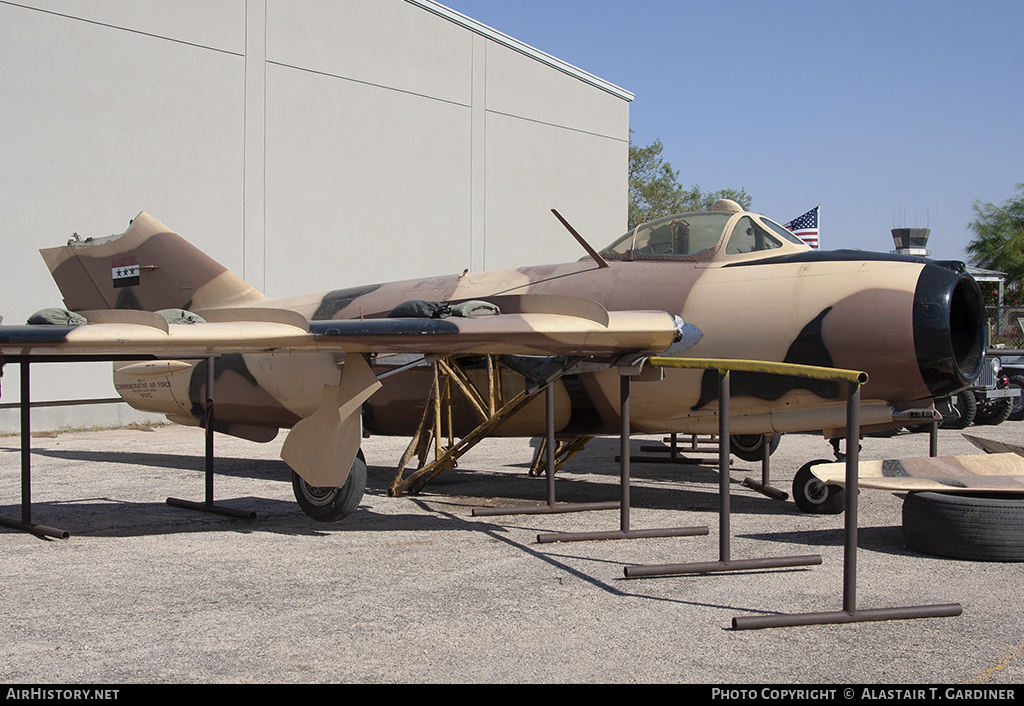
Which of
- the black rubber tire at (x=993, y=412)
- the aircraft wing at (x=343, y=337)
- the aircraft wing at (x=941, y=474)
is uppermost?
the aircraft wing at (x=343, y=337)

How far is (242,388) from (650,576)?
5.76 meters

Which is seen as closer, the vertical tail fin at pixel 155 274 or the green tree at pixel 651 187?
the vertical tail fin at pixel 155 274

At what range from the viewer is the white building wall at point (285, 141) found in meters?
15.4

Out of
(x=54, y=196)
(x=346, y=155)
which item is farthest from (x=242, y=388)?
(x=346, y=155)

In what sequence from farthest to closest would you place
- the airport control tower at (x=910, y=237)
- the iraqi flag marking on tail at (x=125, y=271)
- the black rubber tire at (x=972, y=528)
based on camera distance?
the airport control tower at (x=910, y=237), the iraqi flag marking on tail at (x=125, y=271), the black rubber tire at (x=972, y=528)

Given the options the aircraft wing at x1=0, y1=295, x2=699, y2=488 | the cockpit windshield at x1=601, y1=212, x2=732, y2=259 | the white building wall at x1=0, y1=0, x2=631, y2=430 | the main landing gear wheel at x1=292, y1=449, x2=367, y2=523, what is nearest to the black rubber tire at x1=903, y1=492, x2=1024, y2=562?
the aircraft wing at x1=0, y1=295, x2=699, y2=488

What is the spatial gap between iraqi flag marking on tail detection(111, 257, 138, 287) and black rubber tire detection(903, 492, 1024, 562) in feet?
30.8

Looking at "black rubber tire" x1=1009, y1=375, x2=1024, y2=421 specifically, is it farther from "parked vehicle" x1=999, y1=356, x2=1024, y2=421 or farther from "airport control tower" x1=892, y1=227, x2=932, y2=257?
"airport control tower" x1=892, y1=227, x2=932, y2=257

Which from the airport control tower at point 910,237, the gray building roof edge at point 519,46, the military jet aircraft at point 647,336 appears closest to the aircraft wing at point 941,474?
the military jet aircraft at point 647,336

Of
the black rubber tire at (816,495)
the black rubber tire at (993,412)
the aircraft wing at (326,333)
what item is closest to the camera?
the aircraft wing at (326,333)

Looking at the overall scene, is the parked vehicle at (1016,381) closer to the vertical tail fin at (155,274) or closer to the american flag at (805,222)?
the american flag at (805,222)

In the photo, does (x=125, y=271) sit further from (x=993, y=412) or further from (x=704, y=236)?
(x=993, y=412)

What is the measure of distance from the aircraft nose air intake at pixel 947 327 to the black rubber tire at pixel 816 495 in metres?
1.19

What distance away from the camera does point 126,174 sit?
53.5 ft
